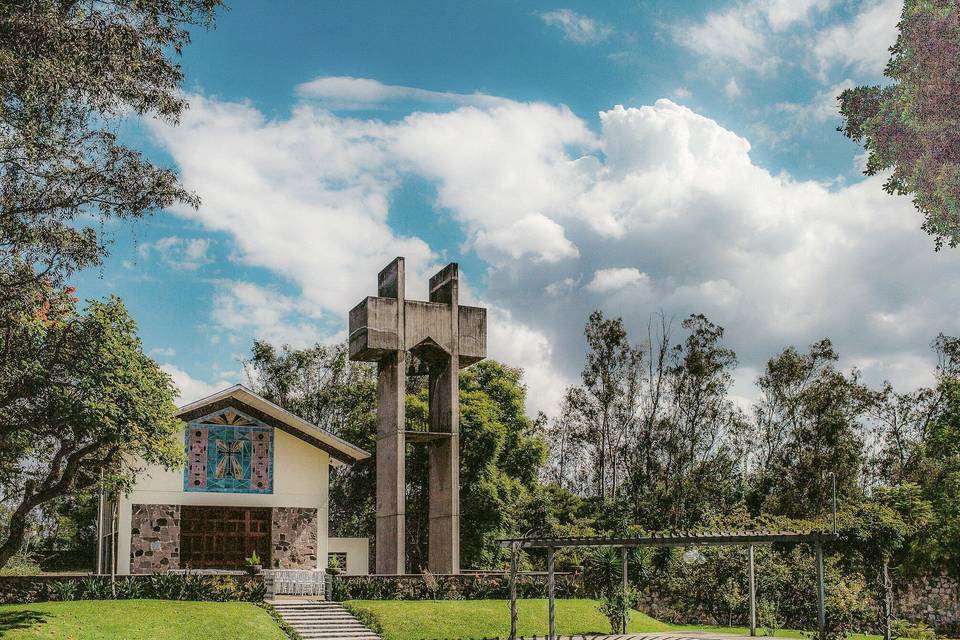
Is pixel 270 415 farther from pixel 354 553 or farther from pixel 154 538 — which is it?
pixel 354 553

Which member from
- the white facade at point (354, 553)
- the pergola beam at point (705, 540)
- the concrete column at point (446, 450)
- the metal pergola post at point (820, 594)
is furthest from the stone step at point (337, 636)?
the white facade at point (354, 553)

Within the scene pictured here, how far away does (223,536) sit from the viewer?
99.5ft

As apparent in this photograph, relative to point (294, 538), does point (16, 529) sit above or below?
above

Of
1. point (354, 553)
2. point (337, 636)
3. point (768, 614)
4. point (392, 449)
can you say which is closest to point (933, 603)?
point (768, 614)

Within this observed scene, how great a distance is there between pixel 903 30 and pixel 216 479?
22020 millimetres

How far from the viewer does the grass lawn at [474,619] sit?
2478 centimetres

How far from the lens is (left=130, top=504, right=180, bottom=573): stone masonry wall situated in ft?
95.2

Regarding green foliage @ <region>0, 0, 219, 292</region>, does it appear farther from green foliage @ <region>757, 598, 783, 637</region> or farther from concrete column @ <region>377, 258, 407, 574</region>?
green foliage @ <region>757, 598, 783, 637</region>

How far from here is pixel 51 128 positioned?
17688mm

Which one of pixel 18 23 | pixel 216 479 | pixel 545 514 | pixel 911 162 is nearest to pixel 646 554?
pixel 545 514

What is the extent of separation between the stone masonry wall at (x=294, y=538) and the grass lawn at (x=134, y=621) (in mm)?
5838

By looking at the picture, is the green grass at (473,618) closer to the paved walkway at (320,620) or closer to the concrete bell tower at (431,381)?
the paved walkway at (320,620)

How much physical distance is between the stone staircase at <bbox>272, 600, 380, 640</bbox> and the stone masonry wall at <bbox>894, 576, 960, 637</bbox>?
19094mm

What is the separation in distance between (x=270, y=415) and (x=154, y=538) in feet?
16.0
